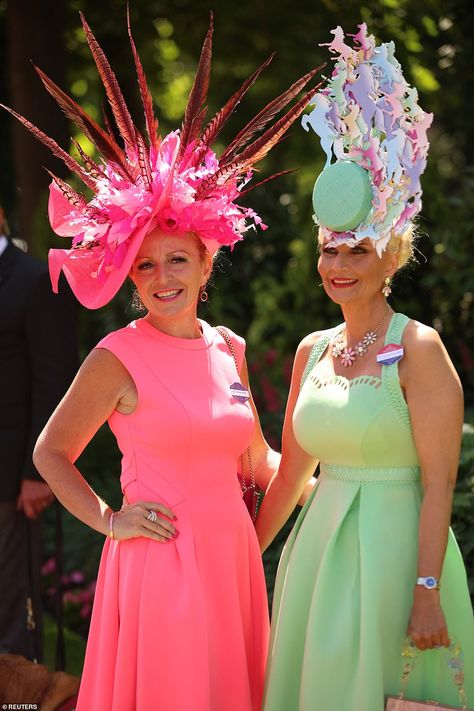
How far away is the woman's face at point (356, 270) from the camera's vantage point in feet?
10.9

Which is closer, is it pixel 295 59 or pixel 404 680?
pixel 404 680

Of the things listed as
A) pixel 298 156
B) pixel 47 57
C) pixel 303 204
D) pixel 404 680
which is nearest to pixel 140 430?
pixel 404 680

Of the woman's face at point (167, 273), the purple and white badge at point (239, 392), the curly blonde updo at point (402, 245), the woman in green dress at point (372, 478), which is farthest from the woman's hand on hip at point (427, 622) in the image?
Result: the woman's face at point (167, 273)

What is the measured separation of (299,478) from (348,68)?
1371 mm

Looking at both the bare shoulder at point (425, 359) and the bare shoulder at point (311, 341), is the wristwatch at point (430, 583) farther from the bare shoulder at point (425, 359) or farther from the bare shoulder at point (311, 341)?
the bare shoulder at point (311, 341)

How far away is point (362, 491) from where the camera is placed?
331cm

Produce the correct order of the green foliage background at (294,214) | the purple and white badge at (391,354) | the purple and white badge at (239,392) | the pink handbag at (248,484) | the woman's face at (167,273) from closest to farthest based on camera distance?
the purple and white badge at (391,354), the woman's face at (167,273), the purple and white badge at (239,392), the pink handbag at (248,484), the green foliage background at (294,214)

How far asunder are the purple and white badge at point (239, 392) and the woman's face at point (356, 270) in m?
0.45

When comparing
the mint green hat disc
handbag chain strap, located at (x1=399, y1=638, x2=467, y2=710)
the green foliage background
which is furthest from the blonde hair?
handbag chain strap, located at (x1=399, y1=638, x2=467, y2=710)

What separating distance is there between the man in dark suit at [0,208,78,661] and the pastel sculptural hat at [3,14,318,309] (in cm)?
147

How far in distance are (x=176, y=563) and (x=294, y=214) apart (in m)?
5.99

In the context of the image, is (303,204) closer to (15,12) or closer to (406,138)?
(15,12)

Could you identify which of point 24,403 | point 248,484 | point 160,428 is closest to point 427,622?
point 248,484

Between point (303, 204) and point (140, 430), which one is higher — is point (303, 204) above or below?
above
